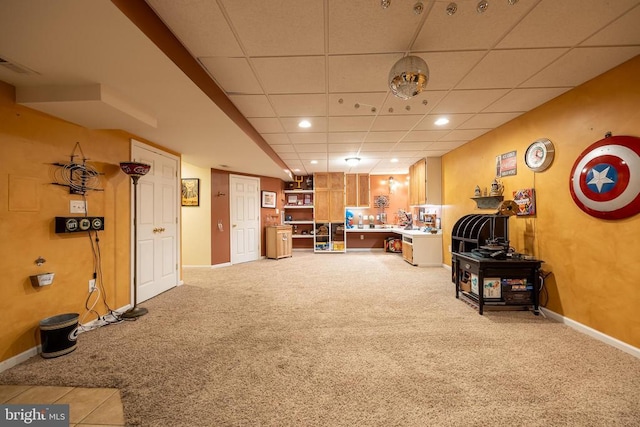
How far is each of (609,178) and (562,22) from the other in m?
1.53

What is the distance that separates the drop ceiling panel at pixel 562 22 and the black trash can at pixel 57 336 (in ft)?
15.1

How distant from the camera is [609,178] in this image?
239 centimetres

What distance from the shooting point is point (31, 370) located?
6.93 feet

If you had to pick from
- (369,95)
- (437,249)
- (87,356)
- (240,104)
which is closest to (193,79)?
(240,104)

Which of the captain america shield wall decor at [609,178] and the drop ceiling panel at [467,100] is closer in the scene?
the captain america shield wall decor at [609,178]

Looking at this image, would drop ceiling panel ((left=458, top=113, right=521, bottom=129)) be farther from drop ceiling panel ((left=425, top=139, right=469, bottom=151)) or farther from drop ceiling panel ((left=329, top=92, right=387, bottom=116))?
drop ceiling panel ((left=329, top=92, right=387, bottom=116))

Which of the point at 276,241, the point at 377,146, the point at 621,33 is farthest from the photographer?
the point at 276,241

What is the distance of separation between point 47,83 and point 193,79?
1.29 metres

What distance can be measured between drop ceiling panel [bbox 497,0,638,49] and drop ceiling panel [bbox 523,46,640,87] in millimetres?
247

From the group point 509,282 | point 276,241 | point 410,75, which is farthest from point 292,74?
point 276,241

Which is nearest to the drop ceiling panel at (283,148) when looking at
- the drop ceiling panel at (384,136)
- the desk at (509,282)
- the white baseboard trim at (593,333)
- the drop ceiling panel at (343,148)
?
the drop ceiling panel at (343,148)

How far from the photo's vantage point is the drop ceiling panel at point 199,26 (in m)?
1.67

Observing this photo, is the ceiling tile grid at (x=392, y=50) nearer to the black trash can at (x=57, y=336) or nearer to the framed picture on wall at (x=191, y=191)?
the black trash can at (x=57, y=336)

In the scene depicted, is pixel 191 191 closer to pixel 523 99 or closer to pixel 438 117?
pixel 438 117
